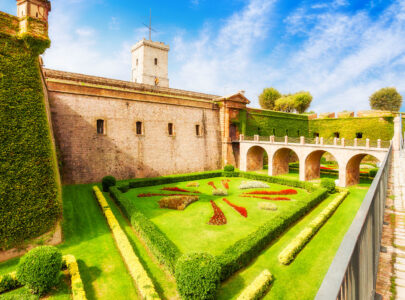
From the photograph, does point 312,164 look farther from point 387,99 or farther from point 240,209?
point 387,99

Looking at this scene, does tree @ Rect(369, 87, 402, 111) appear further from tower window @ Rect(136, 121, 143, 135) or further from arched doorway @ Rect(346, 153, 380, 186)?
tower window @ Rect(136, 121, 143, 135)

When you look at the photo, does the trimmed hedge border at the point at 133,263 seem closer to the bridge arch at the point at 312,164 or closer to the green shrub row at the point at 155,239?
the green shrub row at the point at 155,239

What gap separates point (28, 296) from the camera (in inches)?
279

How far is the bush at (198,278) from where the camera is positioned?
658 cm

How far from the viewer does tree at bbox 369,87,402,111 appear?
154 feet

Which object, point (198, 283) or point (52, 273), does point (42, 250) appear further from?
point (198, 283)

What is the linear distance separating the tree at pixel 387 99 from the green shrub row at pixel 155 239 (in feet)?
185

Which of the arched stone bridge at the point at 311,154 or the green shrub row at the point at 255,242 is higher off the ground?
the arched stone bridge at the point at 311,154


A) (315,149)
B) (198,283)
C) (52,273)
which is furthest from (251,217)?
(315,149)

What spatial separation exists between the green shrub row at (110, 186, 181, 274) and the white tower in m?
28.7

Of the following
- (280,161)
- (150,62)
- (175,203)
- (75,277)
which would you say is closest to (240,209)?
(175,203)

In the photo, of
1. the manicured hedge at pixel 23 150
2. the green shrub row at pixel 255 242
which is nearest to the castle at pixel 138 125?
the manicured hedge at pixel 23 150

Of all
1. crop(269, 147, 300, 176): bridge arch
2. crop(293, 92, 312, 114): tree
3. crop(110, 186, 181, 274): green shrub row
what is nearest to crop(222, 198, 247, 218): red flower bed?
crop(110, 186, 181, 274): green shrub row

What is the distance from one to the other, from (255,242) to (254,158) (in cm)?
2065
